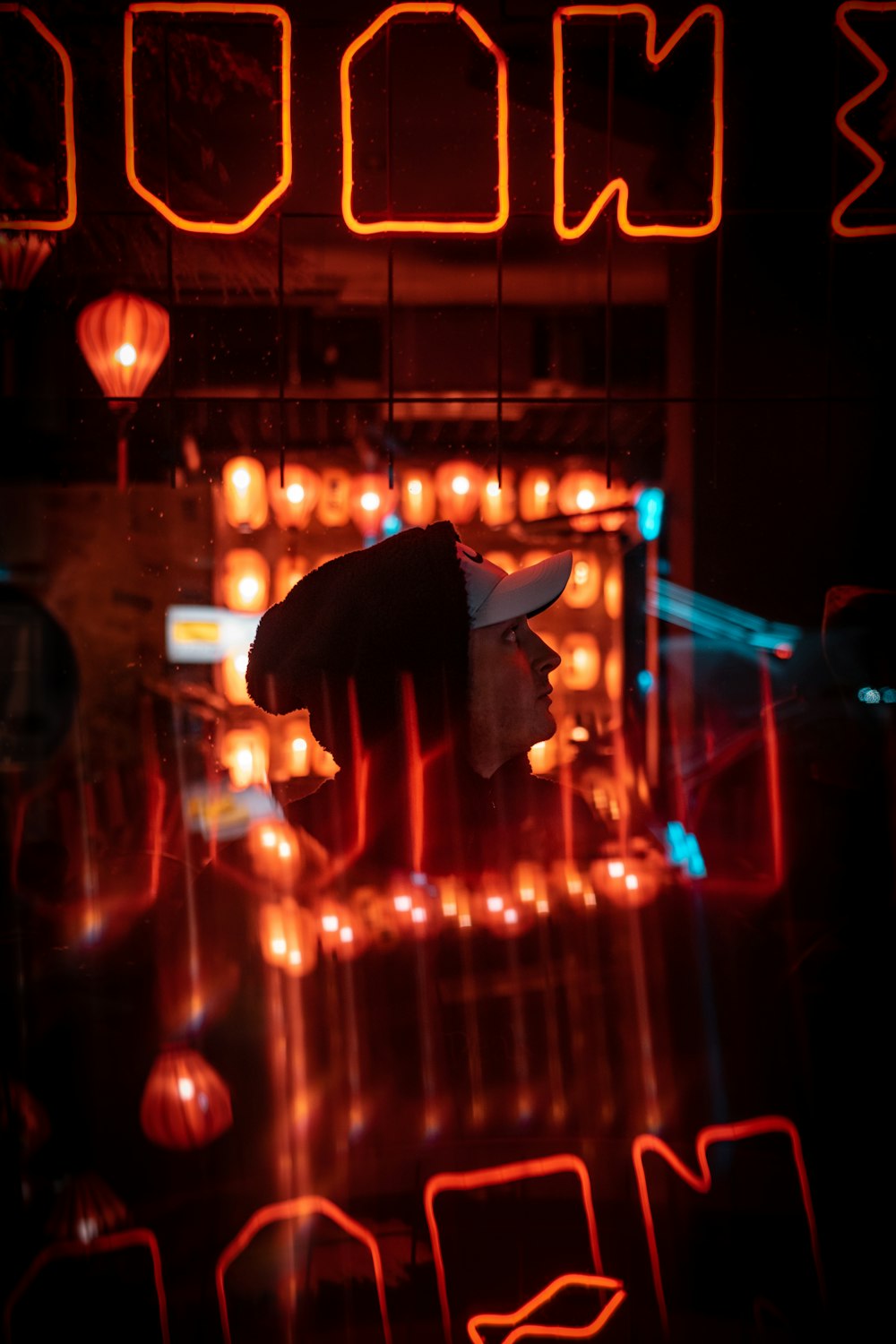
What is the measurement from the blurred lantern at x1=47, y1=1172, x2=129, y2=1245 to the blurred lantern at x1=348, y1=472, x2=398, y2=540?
6.80 feet

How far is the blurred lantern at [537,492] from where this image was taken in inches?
128

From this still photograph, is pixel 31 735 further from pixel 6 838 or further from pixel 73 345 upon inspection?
pixel 73 345

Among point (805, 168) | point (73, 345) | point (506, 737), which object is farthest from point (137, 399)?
point (805, 168)

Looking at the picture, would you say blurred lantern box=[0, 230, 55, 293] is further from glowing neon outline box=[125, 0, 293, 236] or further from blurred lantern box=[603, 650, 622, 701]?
blurred lantern box=[603, 650, 622, 701]

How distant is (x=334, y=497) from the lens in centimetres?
322

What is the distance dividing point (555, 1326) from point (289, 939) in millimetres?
1038

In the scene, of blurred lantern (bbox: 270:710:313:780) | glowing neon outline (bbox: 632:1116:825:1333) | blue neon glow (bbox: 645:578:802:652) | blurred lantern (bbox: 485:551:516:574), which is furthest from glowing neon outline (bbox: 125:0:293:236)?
glowing neon outline (bbox: 632:1116:825:1333)

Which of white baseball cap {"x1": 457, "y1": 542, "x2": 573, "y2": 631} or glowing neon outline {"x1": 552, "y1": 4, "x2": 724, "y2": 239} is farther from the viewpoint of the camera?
glowing neon outline {"x1": 552, "y1": 4, "x2": 724, "y2": 239}

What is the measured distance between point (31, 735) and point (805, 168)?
295cm

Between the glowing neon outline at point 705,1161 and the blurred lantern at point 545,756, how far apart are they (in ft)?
5.37

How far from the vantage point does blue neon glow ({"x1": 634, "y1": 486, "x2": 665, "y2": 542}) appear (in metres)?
3.34

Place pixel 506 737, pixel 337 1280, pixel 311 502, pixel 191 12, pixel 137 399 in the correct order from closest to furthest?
pixel 337 1280
pixel 506 737
pixel 191 12
pixel 137 399
pixel 311 502

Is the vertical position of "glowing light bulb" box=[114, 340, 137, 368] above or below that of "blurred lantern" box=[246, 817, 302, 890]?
above

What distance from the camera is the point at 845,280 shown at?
3.24 m
